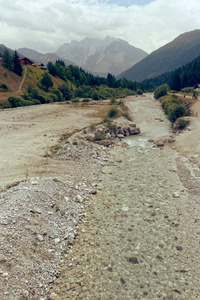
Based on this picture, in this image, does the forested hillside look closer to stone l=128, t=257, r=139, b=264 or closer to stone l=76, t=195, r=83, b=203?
stone l=76, t=195, r=83, b=203

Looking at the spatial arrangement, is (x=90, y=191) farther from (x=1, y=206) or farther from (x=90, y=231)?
(x=1, y=206)

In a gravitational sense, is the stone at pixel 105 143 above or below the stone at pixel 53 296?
above

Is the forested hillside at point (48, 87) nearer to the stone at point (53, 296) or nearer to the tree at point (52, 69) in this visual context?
the tree at point (52, 69)

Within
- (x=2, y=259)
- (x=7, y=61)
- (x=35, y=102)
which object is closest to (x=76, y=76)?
(x=7, y=61)

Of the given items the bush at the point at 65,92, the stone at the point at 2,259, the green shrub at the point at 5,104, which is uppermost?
the bush at the point at 65,92

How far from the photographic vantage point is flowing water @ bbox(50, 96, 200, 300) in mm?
9320

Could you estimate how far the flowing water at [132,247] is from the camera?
30.6ft

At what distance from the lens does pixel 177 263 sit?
10609 millimetres

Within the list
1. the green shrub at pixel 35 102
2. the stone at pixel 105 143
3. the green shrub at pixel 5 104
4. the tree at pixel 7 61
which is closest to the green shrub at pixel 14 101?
the green shrub at pixel 5 104

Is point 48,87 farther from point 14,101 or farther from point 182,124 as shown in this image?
point 182,124

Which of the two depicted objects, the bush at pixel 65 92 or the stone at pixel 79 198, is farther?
the bush at pixel 65 92

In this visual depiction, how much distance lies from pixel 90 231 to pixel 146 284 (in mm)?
4902

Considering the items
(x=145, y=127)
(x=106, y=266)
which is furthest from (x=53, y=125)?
(x=106, y=266)

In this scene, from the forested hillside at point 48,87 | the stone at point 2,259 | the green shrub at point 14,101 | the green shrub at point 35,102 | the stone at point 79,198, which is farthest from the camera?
the forested hillside at point 48,87
